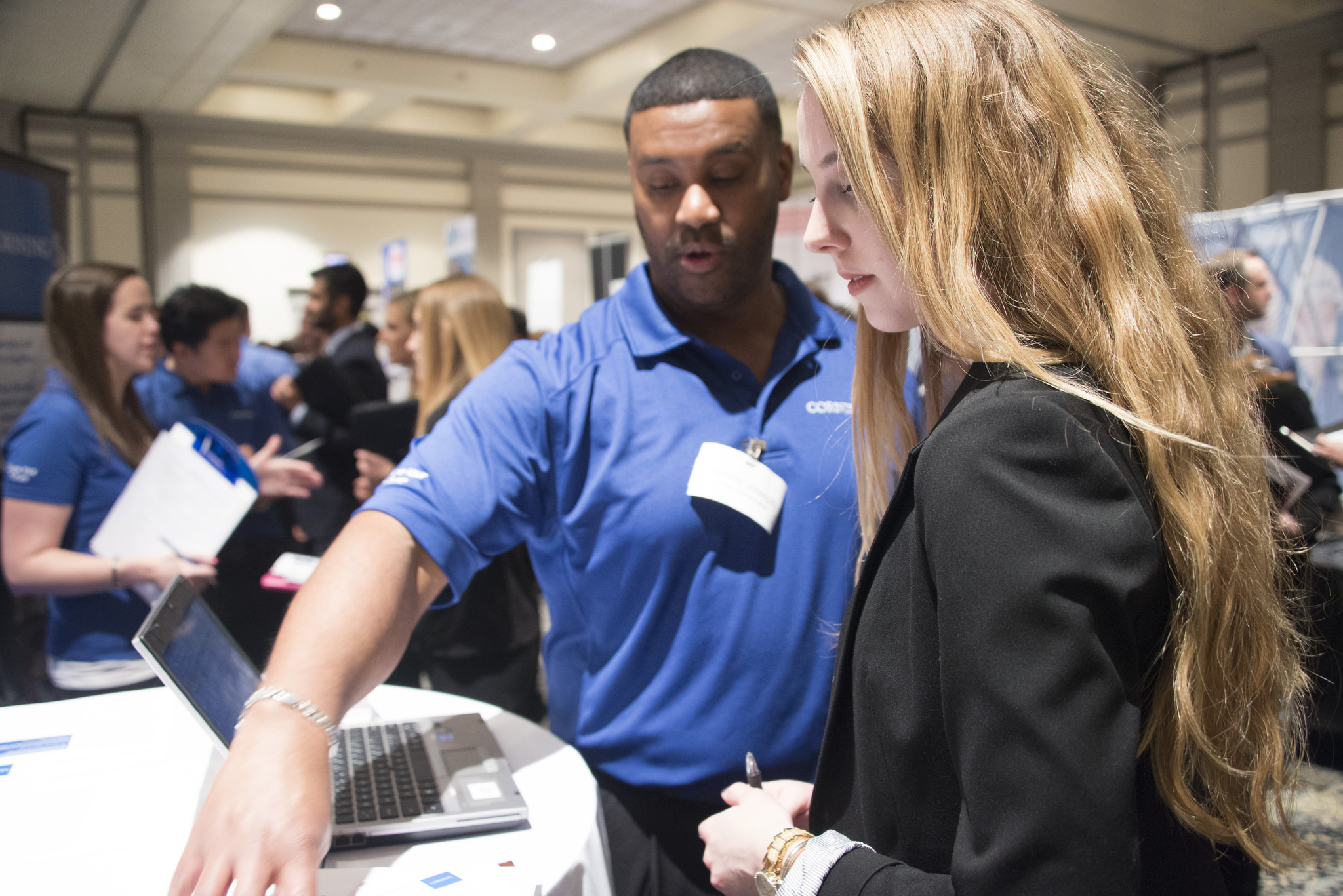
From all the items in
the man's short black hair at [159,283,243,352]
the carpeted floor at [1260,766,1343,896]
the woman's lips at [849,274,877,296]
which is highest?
the man's short black hair at [159,283,243,352]

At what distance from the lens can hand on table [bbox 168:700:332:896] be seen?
649mm

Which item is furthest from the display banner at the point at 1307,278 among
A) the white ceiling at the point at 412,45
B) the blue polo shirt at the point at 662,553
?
the blue polo shirt at the point at 662,553

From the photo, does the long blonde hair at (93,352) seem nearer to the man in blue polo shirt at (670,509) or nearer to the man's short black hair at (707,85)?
the man in blue polo shirt at (670,509)

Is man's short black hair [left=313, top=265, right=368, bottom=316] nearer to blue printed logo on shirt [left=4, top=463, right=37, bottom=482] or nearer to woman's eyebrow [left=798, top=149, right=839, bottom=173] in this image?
blue printed logo on shirt [left=4, top=463, right=37, bottom=482]

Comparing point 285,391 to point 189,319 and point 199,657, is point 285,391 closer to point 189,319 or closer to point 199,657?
point 189,319

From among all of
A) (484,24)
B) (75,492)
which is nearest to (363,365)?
(75,492)

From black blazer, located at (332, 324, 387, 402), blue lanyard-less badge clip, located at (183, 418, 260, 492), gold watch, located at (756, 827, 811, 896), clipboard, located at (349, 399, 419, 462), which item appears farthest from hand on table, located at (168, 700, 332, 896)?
black blazer, located at (332, 324, 387, 402)

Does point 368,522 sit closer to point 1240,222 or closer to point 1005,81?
point 1005,81

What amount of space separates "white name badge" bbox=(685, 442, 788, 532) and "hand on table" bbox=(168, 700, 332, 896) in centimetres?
56

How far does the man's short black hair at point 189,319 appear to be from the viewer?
283 cm

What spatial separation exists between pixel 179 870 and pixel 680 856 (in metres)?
0.68

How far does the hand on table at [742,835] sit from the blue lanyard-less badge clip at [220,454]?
1446 mm

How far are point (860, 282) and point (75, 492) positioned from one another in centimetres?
200

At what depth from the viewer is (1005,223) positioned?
66 centimetres
